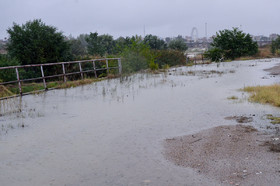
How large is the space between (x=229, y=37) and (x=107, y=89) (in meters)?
31.4

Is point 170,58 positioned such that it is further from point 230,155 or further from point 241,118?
point 230,155

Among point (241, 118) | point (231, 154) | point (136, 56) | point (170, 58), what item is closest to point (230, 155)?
point (231, 154)

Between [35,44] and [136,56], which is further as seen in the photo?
[35,44]

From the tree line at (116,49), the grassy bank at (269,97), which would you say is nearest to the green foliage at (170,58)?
the tree line at (116,49)

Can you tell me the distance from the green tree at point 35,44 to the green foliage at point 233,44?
20.2 m

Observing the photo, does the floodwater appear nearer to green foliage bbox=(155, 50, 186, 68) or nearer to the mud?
the mud

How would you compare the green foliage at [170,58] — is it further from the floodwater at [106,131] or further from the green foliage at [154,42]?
the green foliage at [154,42]

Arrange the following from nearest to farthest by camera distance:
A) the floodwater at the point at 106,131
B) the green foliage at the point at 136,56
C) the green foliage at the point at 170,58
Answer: the floodwater at the point at 106,131
the green foliage at the point at 136,56
the green foliage at the point at 170,58

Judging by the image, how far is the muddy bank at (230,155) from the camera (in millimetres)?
4199

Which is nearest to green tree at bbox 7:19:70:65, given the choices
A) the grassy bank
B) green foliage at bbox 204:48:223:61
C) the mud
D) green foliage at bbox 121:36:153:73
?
green foliage at bbox 121:36:153:73

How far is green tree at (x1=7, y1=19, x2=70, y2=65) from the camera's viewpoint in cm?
2683

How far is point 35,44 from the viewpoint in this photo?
26.7m

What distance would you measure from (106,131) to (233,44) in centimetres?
3629

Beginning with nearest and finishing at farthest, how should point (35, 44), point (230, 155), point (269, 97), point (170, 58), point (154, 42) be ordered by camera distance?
1. point (230, 155)
2. point (269, 97)
3. point (35, 44)
4. point (170, 58)
5. point (154, 42)
